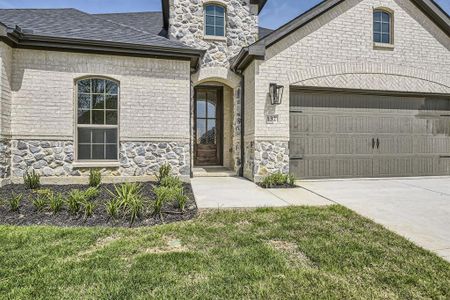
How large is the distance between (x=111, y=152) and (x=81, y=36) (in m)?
3.18

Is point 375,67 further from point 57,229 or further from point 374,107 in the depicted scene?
point 57,229

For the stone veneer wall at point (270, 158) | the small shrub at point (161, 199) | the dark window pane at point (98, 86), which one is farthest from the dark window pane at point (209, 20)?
the small shrub at point (161, 199)

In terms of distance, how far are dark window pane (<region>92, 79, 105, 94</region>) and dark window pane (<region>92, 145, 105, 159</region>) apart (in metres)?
1.54

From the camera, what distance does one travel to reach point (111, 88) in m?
7.87

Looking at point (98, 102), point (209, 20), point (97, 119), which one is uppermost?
point (209, 20)

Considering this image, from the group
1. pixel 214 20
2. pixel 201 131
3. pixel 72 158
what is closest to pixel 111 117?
pixel 72 158

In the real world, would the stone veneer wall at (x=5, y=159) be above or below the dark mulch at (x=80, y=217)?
above

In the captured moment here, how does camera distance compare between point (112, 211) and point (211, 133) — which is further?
point (211, 133)

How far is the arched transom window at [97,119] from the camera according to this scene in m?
7.69

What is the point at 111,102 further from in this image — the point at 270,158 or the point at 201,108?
the point at 270,158

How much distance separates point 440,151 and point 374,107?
9.40 ft

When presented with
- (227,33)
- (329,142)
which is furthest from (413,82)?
(227,33)

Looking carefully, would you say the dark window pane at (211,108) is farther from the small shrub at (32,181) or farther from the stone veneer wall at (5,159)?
the stone veneer wall at (5,159)

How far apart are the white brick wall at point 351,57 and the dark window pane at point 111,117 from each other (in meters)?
4.02
